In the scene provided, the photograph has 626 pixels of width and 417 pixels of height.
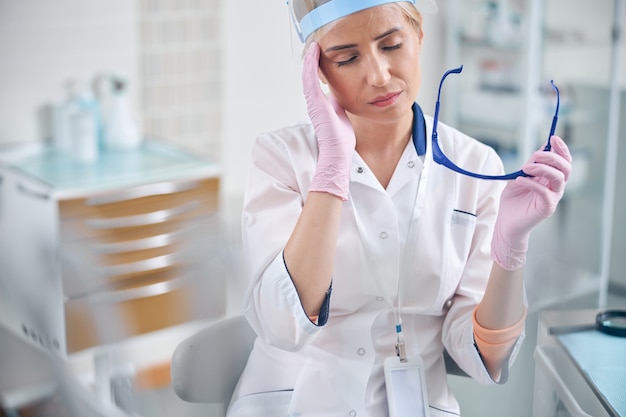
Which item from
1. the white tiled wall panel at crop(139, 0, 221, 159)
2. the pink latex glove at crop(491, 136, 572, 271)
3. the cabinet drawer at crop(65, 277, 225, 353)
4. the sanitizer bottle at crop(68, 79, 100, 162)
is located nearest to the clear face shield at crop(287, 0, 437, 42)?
the pink latex glove at crop(491, 136, 572, 271)

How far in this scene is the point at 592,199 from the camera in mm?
3133

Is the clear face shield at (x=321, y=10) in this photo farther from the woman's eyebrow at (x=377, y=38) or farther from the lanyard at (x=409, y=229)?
the lanyard at (x=409, y=229)

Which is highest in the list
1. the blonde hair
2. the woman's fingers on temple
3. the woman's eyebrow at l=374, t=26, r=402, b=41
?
the blonde hair

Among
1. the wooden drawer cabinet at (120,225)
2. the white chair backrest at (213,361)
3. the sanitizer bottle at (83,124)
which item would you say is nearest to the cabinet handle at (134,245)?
the wooden drawer cabinet at (120,225)

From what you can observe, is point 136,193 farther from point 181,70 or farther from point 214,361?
point 214,361

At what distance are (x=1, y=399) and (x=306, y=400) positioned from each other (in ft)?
1.75

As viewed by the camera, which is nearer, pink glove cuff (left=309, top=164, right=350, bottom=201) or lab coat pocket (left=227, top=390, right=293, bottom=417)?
pink glove cuff (left=309, top=164, right=350, bottom=201)

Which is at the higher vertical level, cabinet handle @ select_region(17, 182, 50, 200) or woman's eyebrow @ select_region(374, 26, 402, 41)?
woman's eyebrow @ select_region(374, 26, 402, 41)

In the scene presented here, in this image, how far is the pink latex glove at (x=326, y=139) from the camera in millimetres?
1053

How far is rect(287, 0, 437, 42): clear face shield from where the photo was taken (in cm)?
105

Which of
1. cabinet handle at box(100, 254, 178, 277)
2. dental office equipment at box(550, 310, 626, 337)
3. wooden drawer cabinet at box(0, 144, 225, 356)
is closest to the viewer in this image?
dental office equipment at box(550, 310, 626, 337)

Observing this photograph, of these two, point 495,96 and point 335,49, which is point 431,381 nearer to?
point 335,49

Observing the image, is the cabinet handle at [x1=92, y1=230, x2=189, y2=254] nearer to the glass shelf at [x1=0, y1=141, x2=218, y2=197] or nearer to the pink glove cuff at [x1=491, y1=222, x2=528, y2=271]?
the glass shelf at [x1=0, y1=141, x2=218, y2=197]

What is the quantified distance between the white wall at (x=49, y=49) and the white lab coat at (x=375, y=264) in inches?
54.4
